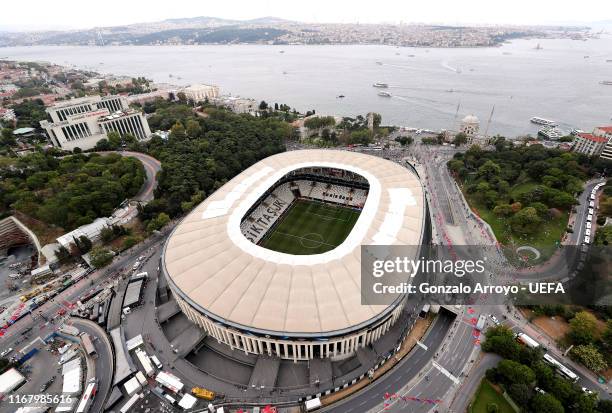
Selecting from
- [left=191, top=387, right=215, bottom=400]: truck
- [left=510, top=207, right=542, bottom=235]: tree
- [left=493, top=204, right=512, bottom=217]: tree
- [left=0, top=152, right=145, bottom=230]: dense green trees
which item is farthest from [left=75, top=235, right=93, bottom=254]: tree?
[left=510, top=207, right=542, bottom=235]: tree

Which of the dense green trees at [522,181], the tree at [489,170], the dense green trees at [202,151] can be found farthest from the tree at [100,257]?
the tree at [489,170]

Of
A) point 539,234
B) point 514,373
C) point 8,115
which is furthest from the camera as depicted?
point 8,115

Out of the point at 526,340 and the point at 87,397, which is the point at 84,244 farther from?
the point at 526,340

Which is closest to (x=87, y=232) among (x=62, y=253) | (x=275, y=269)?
(x=62, y=253)

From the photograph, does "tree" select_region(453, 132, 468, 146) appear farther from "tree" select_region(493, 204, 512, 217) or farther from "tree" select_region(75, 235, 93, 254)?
"tree" select_region(75, 235, 93, 254)

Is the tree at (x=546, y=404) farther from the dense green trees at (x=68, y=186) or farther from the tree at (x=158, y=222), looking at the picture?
the dense green trees at (x=68, y=186)
